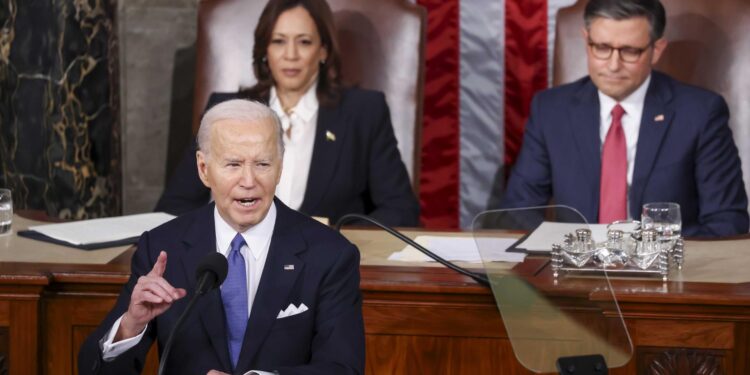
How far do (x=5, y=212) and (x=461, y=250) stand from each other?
48.9 inches

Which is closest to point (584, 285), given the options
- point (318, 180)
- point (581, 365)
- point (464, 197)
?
point (581, 365)

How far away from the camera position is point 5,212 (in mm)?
3496

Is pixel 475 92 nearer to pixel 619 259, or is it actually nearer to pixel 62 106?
pixel 62 106

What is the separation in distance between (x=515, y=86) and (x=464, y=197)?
0.49m

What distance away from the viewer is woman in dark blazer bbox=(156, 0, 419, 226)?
4.23 meters

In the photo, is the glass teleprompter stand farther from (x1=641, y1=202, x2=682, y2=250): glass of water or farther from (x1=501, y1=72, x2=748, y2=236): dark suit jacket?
(x1=501, y1=72, x2=748, y2=236): dark suit jacket

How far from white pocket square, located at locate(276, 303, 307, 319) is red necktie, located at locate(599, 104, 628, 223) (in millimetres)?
1898

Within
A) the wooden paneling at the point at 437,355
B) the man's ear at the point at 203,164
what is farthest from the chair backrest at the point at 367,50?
the man's ear at the point at 203,164

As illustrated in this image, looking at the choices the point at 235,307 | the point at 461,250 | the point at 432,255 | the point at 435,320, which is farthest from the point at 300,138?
the point at 235,307

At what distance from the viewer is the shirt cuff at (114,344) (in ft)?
7.65

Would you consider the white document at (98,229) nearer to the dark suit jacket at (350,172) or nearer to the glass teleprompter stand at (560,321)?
the dark suit jacket at (350,172)

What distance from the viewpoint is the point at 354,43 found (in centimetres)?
466

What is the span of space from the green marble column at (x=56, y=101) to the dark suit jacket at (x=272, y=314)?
232 cm

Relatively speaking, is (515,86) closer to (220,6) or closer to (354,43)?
(354,43)
